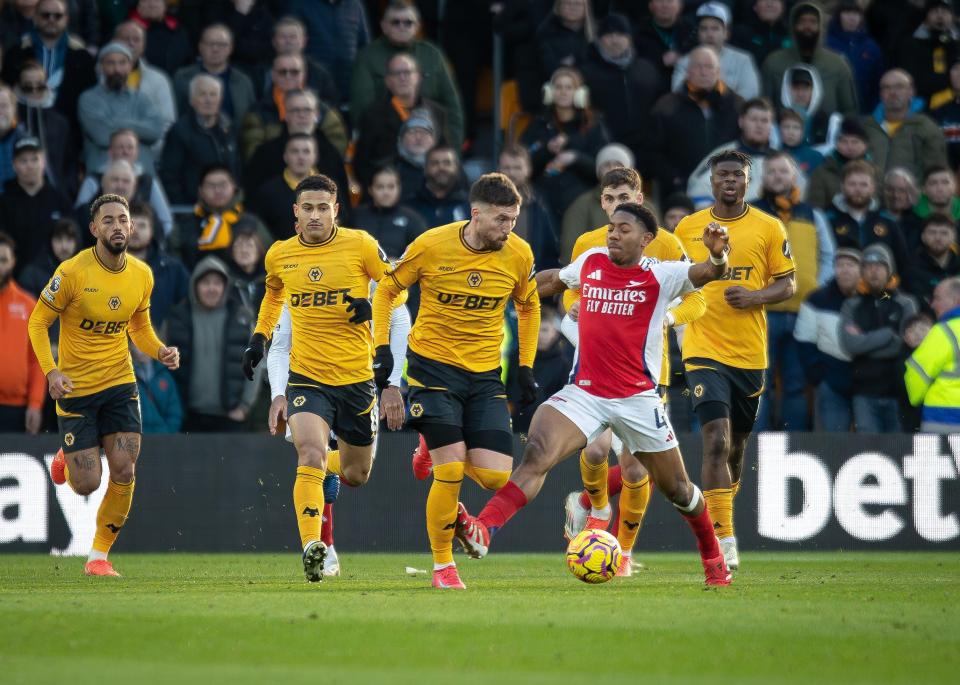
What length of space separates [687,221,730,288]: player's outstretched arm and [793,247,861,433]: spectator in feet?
21.1

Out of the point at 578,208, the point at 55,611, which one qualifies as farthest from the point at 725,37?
the point at 55,611

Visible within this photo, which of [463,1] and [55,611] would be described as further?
[463,1]

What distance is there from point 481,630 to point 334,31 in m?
12.4

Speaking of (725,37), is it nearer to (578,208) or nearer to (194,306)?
(578,208)

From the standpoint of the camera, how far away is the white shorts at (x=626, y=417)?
10766mm

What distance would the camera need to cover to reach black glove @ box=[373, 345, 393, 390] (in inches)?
437

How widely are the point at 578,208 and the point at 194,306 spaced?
405 centimetres

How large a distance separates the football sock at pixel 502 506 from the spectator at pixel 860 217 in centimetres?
823

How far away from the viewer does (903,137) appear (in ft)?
63.1

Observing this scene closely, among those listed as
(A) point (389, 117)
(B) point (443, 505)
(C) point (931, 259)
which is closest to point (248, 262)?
(A) point (389, 117)

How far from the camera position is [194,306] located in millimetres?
16406

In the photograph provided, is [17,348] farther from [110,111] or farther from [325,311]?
[325,311]

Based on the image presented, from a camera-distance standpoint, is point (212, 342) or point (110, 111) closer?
point (212, 342)

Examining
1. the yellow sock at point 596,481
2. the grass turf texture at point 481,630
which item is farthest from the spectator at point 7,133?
the yellow sock at point 596,481
